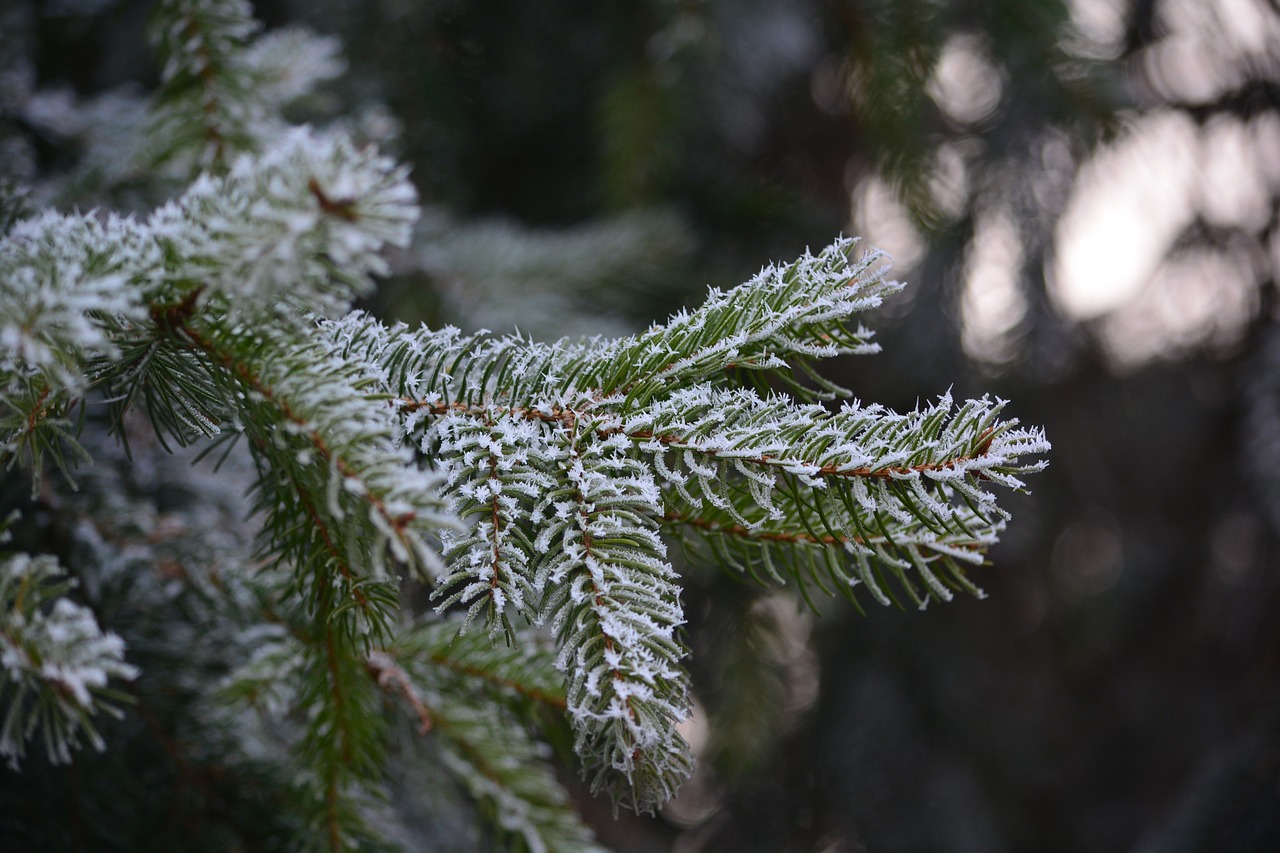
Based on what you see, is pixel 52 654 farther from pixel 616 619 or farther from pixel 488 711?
pixel 488 711

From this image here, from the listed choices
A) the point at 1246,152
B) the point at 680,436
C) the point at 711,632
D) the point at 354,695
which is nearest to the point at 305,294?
the point at 680,436

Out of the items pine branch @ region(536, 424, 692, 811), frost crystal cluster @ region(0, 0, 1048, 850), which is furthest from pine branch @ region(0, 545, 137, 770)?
pine branch @ region(536, 424, 692, 811)

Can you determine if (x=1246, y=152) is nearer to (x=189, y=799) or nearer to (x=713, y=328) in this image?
(x=713, y=328)

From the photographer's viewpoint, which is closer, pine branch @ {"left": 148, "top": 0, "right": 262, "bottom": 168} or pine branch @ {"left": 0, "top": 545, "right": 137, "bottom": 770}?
pine branch @ {"left": 0, "top": 545, "right": 137, "bottom": 770}

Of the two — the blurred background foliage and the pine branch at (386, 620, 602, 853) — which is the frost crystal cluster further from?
the blurred background foliage

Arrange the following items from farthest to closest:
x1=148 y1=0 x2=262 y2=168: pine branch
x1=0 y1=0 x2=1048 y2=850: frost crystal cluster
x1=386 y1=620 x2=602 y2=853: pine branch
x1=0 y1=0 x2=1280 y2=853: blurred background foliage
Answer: x1=0 y1=0 x2=1280 y2=853: blurred background foliage < x1=148 y1=0 x2=262 y2=168: pine branch < x1=386 y1=620 x2=602 y2=853: pine branch < x1=0 y1=0 x2=1048 y2=850: frost crystal cluster

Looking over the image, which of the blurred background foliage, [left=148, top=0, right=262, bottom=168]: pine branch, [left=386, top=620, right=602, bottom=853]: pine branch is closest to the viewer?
[left=386, top=620, right=602, bottom=853]: pine branch

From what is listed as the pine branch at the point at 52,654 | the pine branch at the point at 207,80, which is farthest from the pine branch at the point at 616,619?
the pine branch at the point at 207,80

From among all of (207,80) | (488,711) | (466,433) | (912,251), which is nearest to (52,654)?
(466,433)
